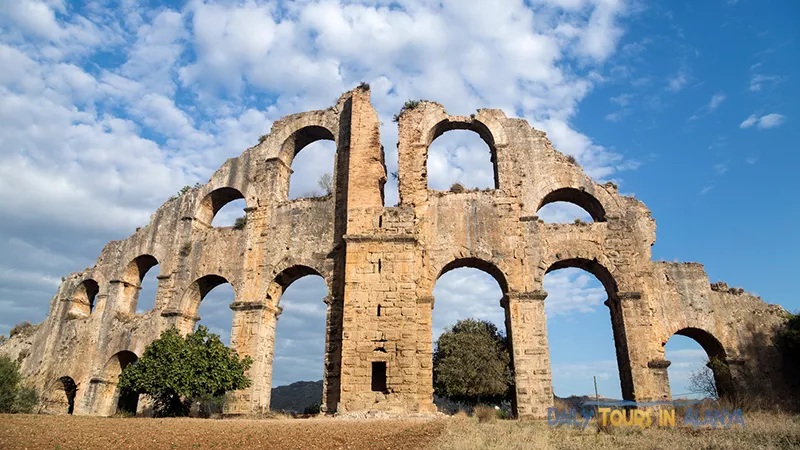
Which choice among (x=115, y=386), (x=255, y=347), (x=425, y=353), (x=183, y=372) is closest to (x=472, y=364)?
(x=425, y=353)

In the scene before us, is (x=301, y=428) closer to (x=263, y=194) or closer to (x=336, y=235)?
(x=336, y=235)

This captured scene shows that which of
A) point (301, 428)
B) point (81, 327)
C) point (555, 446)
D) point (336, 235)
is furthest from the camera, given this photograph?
point (81, 327)

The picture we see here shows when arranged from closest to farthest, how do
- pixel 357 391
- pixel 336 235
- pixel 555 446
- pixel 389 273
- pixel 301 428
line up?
pixel 555 446 < pixel 301 428 < pixel 357 391 < pixel 389 273 < pixel 336 235

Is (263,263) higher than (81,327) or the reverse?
higher

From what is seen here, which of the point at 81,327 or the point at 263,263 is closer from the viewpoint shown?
the point at 263,263

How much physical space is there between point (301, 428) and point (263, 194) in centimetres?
842

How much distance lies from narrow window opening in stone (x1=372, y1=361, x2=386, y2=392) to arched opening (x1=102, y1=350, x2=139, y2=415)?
858cm

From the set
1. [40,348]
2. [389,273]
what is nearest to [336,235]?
[389,273]

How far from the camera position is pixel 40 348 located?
60.9 ft

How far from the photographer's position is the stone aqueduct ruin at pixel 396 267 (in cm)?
1260

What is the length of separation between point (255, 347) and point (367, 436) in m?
6.50

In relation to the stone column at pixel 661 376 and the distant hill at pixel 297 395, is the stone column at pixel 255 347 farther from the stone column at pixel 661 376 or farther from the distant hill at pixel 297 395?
the distant hill at pixel 297 395

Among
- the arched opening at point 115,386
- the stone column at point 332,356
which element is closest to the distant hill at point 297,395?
the arched opening at point 115,386

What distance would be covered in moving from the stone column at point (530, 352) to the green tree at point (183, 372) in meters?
6.79
